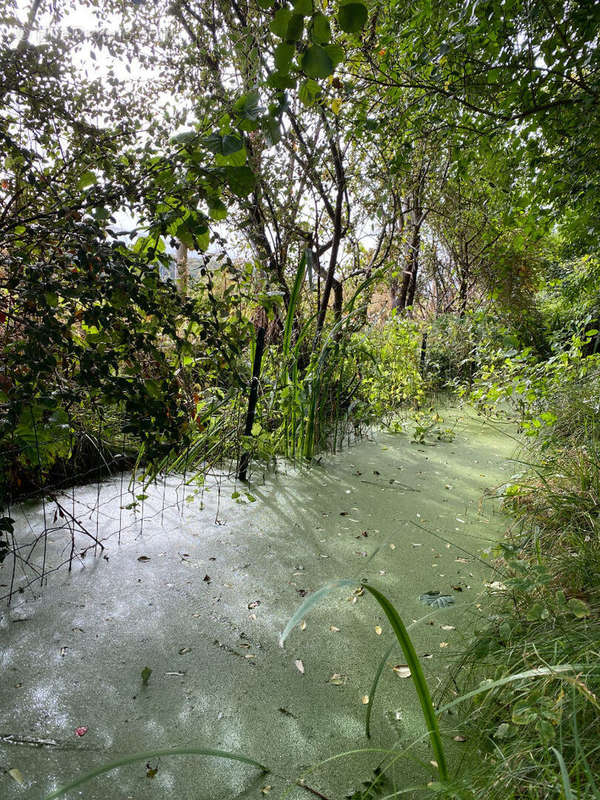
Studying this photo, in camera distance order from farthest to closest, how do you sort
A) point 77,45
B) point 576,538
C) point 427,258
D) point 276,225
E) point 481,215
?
point 427,258
point 481,215
point 276,225
point 77,45
point 576,538

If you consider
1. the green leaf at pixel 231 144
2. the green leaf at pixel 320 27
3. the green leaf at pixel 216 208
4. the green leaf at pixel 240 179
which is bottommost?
the green leaf at pixel 216 208

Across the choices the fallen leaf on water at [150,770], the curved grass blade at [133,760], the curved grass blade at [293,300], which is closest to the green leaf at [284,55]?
the curved grass blade at [133,760]

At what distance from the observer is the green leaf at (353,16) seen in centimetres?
59

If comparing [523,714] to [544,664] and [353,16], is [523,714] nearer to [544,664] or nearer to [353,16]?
[544,664]

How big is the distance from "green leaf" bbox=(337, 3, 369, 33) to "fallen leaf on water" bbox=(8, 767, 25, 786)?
4.15 feet

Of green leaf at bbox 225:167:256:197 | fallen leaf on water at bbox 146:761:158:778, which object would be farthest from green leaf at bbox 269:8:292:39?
fallen leaf on water at bbox 146:761:158:778

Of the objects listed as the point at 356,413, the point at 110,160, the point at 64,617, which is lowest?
the point at 64,617

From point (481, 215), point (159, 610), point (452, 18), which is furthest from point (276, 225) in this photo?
point (481, 215)

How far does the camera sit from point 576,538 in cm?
143

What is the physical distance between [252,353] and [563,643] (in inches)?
70.0

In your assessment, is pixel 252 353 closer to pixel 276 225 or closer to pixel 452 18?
pixel 276 225

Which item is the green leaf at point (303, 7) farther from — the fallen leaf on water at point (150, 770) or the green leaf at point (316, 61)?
the fallen leaf on water at point (150, 770)

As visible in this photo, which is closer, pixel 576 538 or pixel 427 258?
pixel 576 538

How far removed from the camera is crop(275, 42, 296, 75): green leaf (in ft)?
2.04
